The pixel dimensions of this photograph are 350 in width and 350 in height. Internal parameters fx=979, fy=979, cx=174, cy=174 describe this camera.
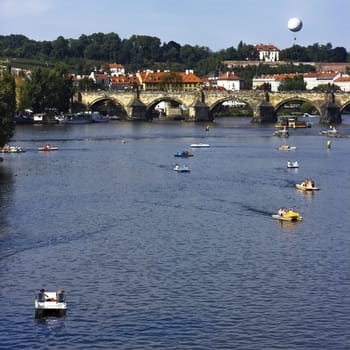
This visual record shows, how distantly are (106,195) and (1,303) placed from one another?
89.8 ft

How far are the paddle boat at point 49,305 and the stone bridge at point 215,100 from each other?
11460 cm

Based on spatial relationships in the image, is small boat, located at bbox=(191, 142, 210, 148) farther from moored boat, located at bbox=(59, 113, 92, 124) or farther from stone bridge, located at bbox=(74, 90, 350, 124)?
moored boat, located at bbox=(59, 113, 92, 124)

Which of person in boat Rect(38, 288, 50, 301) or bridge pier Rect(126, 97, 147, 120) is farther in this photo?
bridge pier Rect(126, 97, 147, 120)

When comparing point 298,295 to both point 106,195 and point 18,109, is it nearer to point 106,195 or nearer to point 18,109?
point 106,195

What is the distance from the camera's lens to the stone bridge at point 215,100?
14662cm

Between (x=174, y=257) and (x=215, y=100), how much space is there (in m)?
115

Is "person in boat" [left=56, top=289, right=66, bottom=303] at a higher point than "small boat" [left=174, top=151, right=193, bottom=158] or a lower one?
higher

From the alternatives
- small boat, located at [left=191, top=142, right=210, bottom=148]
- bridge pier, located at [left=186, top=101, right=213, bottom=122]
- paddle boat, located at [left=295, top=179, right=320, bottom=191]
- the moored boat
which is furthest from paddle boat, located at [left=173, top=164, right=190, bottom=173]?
bridge pier, located at [left=186, top=101, right=213, bottom=122]

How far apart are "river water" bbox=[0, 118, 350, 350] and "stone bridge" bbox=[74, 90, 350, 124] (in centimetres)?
6681

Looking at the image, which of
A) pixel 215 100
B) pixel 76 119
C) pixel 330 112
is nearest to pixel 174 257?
pixel 330 112

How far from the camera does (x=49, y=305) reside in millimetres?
33500

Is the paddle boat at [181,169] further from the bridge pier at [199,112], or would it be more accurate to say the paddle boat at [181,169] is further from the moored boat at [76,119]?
the bridge pier at [199,112]

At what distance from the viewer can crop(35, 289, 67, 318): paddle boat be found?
3353cm

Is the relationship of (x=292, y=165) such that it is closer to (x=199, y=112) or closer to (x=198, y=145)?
(x=198, y=145)
